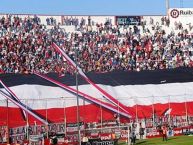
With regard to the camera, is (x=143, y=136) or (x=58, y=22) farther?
(x=58, y=22)

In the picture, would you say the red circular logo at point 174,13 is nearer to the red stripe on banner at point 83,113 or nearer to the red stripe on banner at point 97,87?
the red stripe on banner at point 97,87

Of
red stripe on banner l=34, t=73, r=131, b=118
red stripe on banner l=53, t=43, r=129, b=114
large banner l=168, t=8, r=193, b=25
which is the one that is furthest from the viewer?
large banner l=168, t=8, r=193, b=25

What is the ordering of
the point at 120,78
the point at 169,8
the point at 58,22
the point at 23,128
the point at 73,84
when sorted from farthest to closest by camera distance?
the point at 169,8 < the point at 58,22 < the point at 120,78 < the point at 73,84 < the point at 23,128

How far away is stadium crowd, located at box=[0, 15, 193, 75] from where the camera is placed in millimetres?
52656

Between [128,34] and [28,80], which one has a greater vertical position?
[128,34]

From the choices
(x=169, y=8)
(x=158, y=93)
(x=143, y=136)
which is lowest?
(x=143, y=136)

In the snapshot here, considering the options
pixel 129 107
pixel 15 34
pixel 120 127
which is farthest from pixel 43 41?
pixel 120 127

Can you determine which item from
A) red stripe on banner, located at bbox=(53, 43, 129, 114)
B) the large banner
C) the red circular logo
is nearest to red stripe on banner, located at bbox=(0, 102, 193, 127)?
red stripe on banner, located at bbox=(53, 43, 129, 114)

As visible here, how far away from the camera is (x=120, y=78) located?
53344 millimetres

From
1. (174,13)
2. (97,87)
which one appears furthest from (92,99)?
(174,13)

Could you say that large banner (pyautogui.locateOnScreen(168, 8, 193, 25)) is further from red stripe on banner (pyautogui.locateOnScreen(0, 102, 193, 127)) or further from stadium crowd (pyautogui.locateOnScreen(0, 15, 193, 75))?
red stripe on banner (pyautogui.locateOnScreen(0, 102, 193, 127))

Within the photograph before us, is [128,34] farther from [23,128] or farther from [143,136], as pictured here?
[23,128]

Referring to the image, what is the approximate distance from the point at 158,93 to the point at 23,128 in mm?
16415

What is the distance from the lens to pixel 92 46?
5869 cm
